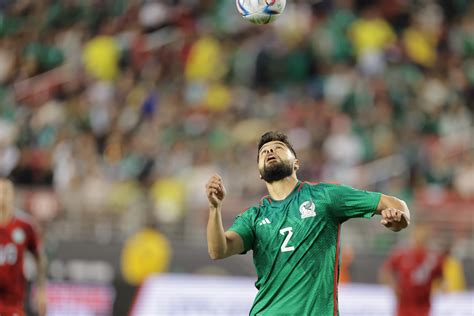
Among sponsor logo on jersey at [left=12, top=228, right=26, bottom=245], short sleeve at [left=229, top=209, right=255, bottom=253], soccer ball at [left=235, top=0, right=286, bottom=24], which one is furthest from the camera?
sponsor logo on jersey at [left=12, top=228, right=26, bottom=245]

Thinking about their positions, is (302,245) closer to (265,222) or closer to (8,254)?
(265,222)

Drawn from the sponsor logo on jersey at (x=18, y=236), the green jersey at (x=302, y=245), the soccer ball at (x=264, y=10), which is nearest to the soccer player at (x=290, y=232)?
the green jersey at (x=302, y=245)

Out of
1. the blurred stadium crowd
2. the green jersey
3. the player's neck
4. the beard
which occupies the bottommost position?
the green jersey

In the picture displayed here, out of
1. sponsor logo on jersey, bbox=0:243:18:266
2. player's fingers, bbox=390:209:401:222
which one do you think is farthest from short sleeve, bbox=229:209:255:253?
sponsor logo on jersey, bbox=0:243:18:266

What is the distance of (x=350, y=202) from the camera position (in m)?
6.04

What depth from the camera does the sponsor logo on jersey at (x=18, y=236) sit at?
9.20m

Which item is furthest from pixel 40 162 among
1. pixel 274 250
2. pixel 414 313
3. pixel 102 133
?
pixel 274 250

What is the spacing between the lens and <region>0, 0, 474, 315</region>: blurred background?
1366 cm

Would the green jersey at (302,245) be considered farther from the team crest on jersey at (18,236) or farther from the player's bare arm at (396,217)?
the team crest on jersey at (18,236)

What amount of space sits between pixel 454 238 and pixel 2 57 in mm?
8707

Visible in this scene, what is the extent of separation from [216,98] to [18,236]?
8801 mm

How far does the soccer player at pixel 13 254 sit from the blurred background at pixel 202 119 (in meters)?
3.83

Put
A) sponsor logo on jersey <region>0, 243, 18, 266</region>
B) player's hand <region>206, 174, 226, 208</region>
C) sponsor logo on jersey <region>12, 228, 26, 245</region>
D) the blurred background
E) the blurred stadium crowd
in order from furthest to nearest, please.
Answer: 1. the blurred stadium crowd
2. the blurred background
3. sponsor logo on jersey <region>12, 228, 26, 245</region>
4. sponsor logo on jersey <region>0, 243, 18, 266</region>
5. player's hand <region>206, 174, 226, 208</region>

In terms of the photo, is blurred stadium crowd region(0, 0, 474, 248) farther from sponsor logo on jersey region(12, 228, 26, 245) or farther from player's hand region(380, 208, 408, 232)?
player's hand region(380, 208, 408, 232)
